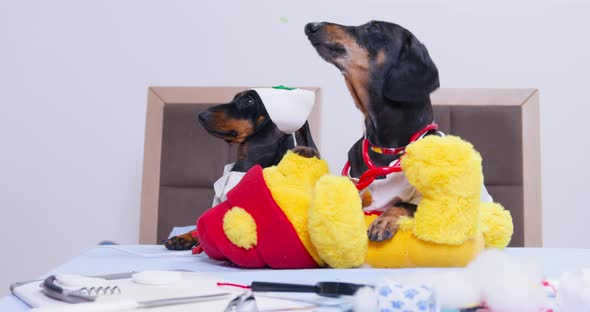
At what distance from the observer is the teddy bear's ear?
2.48ft

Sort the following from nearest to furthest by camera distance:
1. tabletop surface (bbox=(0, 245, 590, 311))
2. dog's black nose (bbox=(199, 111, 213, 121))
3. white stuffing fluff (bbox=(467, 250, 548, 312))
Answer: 1. white stuffing fluff (bbox=(467, 250, 548, 312))
2. tabletop surface (bbox=(0, 245, 590, 311))
3. dog's black nose (bbox=(199, 111, 213, 121))

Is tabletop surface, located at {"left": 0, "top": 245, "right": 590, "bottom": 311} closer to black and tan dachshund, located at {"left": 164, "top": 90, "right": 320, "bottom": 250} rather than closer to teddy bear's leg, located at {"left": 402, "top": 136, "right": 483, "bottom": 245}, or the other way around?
teddy bear's leg, located at {"left": 402, "top": 136, "right": 483, "bottom": 245}

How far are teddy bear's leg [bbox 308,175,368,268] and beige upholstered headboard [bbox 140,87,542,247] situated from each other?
0.95m

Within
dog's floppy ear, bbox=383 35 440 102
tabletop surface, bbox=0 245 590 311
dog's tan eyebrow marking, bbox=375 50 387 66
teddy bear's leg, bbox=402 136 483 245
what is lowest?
tabletop surface, bbox=0 245 590 311

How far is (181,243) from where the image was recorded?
3.64 ft

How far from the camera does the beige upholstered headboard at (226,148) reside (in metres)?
1.67

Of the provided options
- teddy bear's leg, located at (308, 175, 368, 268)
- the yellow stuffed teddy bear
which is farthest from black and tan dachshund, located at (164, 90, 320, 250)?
teddy bear's leg, located at (308, 175, 368, 268)

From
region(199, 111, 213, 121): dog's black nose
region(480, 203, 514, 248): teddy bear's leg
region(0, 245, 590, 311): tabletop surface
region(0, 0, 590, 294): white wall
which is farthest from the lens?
region(0, 0, 590, 294): white wall

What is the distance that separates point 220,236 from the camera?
79 cm

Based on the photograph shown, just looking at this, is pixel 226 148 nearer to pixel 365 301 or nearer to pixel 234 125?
pixel 234 125

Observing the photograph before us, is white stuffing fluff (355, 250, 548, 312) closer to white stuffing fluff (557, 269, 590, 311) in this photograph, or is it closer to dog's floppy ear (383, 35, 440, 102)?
white stuffing fluff (557, 269, 590, 311)

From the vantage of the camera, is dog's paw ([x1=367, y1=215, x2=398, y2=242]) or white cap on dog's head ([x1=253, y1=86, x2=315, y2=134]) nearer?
dog's paw ([x1=367, y1=215, x2=398, y2=242])

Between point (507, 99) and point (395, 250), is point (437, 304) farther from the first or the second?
point (507, 99)

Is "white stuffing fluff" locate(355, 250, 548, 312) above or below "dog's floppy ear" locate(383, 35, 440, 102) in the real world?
below
